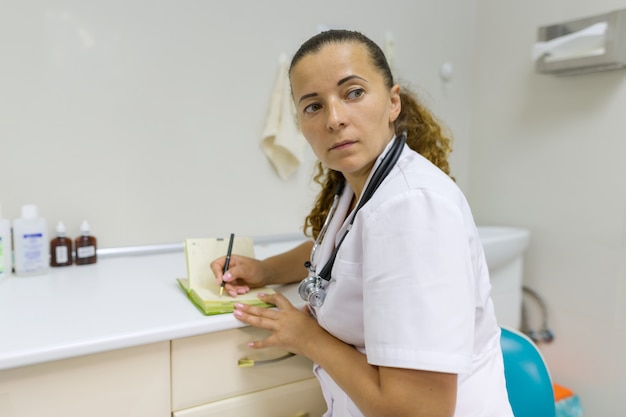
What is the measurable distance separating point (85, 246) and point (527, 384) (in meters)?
1.24

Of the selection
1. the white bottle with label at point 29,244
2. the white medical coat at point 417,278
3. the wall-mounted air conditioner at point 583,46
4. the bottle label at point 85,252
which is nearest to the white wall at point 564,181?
the wall-mounted air conditioner at point 583,46

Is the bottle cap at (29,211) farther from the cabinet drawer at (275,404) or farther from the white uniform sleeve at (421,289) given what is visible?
the white uniform sleeve at (421,289)

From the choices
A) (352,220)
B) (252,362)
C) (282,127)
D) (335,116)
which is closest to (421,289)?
(352,220)

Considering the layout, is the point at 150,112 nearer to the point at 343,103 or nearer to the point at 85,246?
the point at 85,246

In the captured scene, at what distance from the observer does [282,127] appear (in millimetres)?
1579

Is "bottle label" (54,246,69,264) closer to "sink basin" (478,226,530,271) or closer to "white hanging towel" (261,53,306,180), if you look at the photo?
"white hanging towel" (261,53,306,180)

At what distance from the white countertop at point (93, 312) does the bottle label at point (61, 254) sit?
24 millimetres

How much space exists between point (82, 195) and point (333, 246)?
2.80 ft

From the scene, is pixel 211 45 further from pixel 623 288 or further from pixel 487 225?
pixel 623 288

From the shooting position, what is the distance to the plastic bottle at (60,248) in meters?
1.28

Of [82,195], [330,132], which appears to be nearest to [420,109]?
[330,132]

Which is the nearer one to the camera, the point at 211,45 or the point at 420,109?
the point at 420,109

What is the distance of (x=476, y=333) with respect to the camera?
83 centimetres

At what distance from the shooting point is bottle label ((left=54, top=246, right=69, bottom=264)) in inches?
50.3
